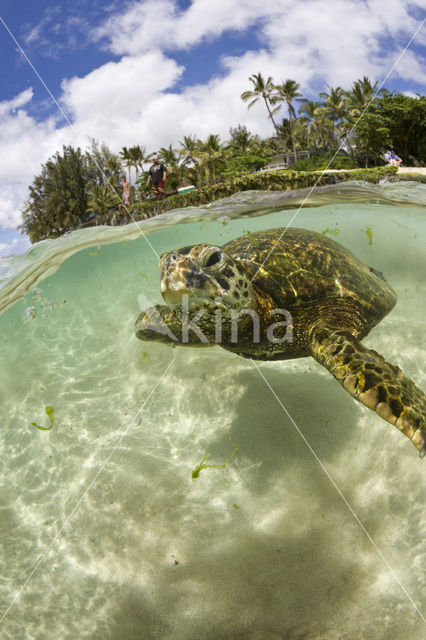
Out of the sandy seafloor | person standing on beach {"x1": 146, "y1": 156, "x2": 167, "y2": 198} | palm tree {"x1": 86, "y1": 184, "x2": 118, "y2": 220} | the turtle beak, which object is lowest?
the sandy seafloor

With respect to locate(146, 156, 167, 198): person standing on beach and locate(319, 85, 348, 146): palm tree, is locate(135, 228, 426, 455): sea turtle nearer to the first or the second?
locate(146, 156, 167, 198): person standing on beach

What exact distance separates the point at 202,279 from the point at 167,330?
1.47 metres

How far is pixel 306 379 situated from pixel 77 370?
14.4 ft

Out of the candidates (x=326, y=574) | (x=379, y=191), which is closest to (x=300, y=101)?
(x=379, y=191)

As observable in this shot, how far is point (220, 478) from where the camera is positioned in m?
3.96

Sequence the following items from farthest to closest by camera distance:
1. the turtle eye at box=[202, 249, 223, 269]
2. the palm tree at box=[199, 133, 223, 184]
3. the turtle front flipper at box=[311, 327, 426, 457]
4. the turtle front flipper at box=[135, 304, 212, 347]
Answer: the palm tree at box=[199, 133, 223, 184] < the turtle front flipper at box=[135, 304, 212, 347] < the turtle eye at box=[202, 249, 223, 269] < the turtle front flipper at box=[311, 327, 426, 457]

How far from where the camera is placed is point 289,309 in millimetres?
3666

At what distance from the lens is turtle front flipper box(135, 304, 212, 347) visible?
3558 millimetres

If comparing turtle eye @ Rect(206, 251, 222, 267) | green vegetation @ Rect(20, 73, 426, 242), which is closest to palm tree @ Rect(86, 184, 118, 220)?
green vegetation @ Rect(20, 73, 426, 242)

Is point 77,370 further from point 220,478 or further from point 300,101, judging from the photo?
point 300,101

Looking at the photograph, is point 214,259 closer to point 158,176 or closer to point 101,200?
point 158,176

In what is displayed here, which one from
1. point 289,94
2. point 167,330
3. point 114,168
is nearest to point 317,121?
point 289,94

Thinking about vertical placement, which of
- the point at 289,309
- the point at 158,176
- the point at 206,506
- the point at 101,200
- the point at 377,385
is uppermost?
the point at 158,176

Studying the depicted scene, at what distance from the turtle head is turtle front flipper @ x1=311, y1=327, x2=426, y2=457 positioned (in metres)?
0.88
